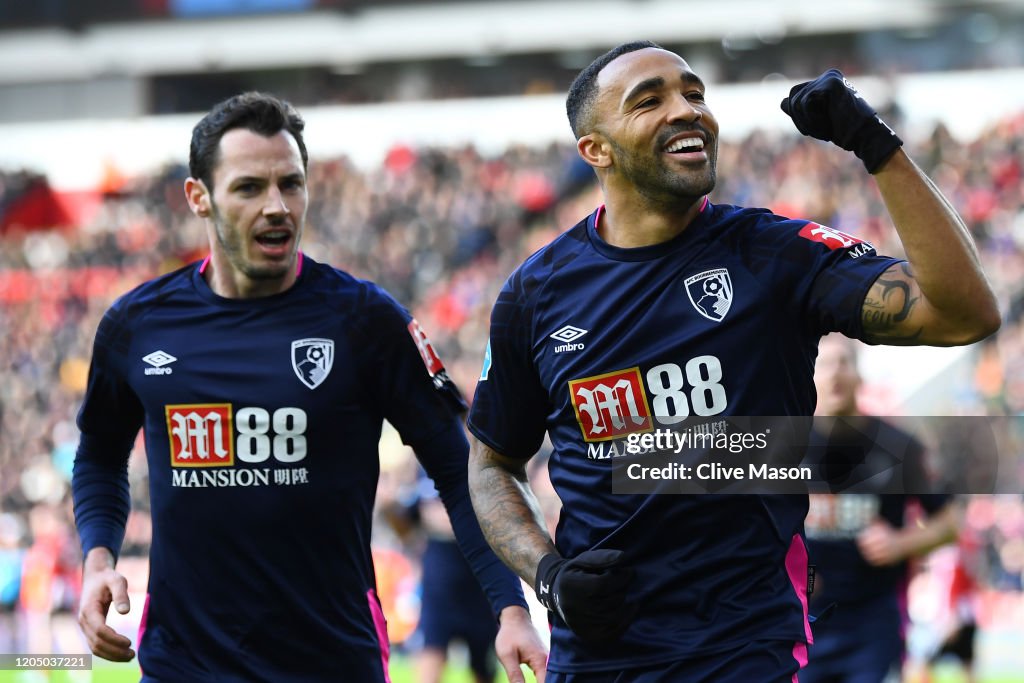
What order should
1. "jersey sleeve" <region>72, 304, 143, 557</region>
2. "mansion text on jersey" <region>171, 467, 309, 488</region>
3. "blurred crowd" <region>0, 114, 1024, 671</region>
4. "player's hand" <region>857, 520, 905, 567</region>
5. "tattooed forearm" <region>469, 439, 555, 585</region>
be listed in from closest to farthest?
"tattooed forearm" <region>469, 439, 555, 585</region>
"mansion text on jersey" <region>171, 467, 309, 488</region>
"jersey sleeve" <region>72, 304, 143, 557</region>
"player's hand" <region>857, 520, 905, 567</region>
"blurred crowd" <region>0, 114, 1024, 671</region>

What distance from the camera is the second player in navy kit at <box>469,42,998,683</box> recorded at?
3.10 meters

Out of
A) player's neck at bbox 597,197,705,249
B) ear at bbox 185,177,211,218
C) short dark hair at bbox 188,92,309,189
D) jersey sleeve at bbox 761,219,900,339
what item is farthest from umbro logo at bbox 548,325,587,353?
ear at bbox 185,177,211,218

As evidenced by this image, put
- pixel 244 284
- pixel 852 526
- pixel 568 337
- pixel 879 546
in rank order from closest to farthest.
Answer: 1. pixel 568 337
2. pixel 244 284
3. pixel 879 546
4. pixel 852 526

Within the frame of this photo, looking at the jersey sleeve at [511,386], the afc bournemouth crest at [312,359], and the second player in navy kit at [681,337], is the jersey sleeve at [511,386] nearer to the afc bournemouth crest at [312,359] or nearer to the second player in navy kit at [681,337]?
the second player in navy kit at [681,337]

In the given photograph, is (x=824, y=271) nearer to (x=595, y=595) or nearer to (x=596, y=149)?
(x=596, y=149)

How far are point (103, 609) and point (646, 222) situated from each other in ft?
6.53

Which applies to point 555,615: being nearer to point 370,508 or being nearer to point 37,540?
point 370,508

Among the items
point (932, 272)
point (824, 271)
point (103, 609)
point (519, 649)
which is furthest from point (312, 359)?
point (932, 272)

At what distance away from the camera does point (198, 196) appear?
4.59 meters

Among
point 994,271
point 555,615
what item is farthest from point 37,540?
point 555,615

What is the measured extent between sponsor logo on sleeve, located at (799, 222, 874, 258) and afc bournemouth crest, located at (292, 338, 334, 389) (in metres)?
1.59

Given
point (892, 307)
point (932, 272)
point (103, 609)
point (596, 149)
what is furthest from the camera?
point (103, 609)

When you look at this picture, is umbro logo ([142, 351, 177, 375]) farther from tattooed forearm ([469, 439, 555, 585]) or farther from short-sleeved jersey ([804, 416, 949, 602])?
short-sleeved jersey ([804, 416, 949, 602])

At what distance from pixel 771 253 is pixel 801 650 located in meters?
0.97
